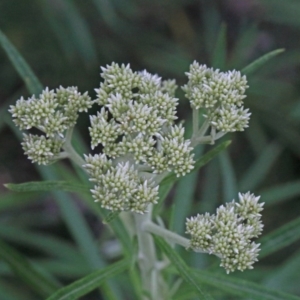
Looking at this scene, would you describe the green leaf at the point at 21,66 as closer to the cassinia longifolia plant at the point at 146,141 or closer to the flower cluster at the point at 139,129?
the cassinia longifolia plant at the point at 146,141

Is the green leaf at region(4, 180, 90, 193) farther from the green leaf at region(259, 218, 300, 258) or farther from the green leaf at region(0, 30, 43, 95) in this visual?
the green leaf at region(259, 218, 300, 258)

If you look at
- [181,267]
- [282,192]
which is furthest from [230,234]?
[282,192]

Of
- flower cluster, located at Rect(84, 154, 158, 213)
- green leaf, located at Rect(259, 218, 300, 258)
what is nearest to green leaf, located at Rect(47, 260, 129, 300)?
flower cluster, located at Rect(84, 154, 158, 213)

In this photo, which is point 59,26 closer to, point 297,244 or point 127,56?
point 127,56

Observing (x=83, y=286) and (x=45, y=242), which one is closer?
(x=83, y=286)

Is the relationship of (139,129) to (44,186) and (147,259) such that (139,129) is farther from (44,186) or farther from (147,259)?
(147,259)

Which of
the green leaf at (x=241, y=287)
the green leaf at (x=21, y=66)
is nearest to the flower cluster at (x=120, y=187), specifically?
the green leaf at (x=241, y=287)
